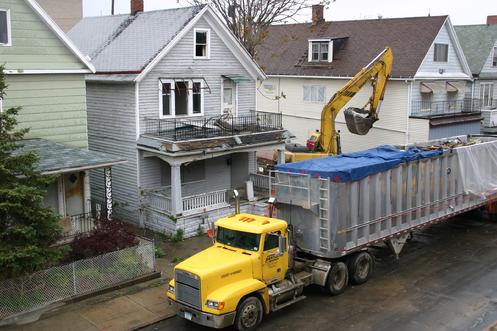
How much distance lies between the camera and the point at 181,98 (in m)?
25.4

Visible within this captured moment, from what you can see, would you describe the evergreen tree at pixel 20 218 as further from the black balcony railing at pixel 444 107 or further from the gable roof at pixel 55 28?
the black balcony railing at pixel 444 107

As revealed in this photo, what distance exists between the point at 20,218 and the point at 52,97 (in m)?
8.01

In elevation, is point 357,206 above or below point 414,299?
above

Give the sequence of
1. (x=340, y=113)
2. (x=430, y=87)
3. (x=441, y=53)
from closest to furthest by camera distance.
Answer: (x=430, y=87) → (x=441, y=53) → (x=340, y=113)

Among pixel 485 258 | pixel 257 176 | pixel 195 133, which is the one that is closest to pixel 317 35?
pixel 257 176

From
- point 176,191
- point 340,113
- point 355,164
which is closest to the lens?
point 355,164

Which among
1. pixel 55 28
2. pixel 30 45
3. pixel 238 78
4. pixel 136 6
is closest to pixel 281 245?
pixel 55 28

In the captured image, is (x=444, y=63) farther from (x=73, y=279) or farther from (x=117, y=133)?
(x=73, y=279)

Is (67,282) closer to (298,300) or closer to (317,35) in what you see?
(298,300)

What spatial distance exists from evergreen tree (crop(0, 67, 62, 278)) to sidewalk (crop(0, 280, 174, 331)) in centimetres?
154

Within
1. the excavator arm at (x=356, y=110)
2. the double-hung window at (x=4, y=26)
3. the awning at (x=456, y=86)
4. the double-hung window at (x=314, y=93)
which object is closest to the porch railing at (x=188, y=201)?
the excavator arm at (x=356, y=110)

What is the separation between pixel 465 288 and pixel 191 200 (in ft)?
36.3

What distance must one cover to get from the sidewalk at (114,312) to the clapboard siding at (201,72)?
8.84 metres

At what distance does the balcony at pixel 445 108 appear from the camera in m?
33.3
